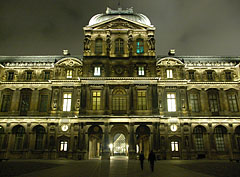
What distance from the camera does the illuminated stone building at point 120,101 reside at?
32125 mm

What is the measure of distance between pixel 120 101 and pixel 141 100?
3.35 m

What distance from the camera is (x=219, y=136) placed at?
111ft

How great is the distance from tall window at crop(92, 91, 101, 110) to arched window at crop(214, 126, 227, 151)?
63.7ft

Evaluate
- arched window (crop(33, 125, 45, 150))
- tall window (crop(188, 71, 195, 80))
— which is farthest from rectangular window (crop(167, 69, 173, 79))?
arched window (crop(33, 125, 45, 150))

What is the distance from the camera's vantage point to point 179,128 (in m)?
33.3

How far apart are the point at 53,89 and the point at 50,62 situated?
5.32m

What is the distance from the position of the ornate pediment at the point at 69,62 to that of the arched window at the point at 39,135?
11036 mm

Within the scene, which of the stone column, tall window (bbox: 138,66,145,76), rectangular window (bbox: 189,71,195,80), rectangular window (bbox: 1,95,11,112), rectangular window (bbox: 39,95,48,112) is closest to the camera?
the stone column

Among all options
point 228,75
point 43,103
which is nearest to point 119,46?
point 43,103

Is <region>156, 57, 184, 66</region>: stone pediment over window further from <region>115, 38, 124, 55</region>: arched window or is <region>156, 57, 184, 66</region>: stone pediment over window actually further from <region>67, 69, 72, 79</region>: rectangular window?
<region>67, 69, 72, 79</region>: rectangular window

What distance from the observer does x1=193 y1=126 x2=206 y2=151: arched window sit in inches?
1313

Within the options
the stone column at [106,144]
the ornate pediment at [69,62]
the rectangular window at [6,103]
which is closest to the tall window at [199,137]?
the stone column at [106,144]

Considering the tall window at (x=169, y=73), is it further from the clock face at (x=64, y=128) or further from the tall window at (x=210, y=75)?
the clock face at (x=64, y=128)

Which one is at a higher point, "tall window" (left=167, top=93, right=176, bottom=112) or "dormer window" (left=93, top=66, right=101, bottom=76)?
"dormer window" (left=93, top=66, right=101, bottom=76)
